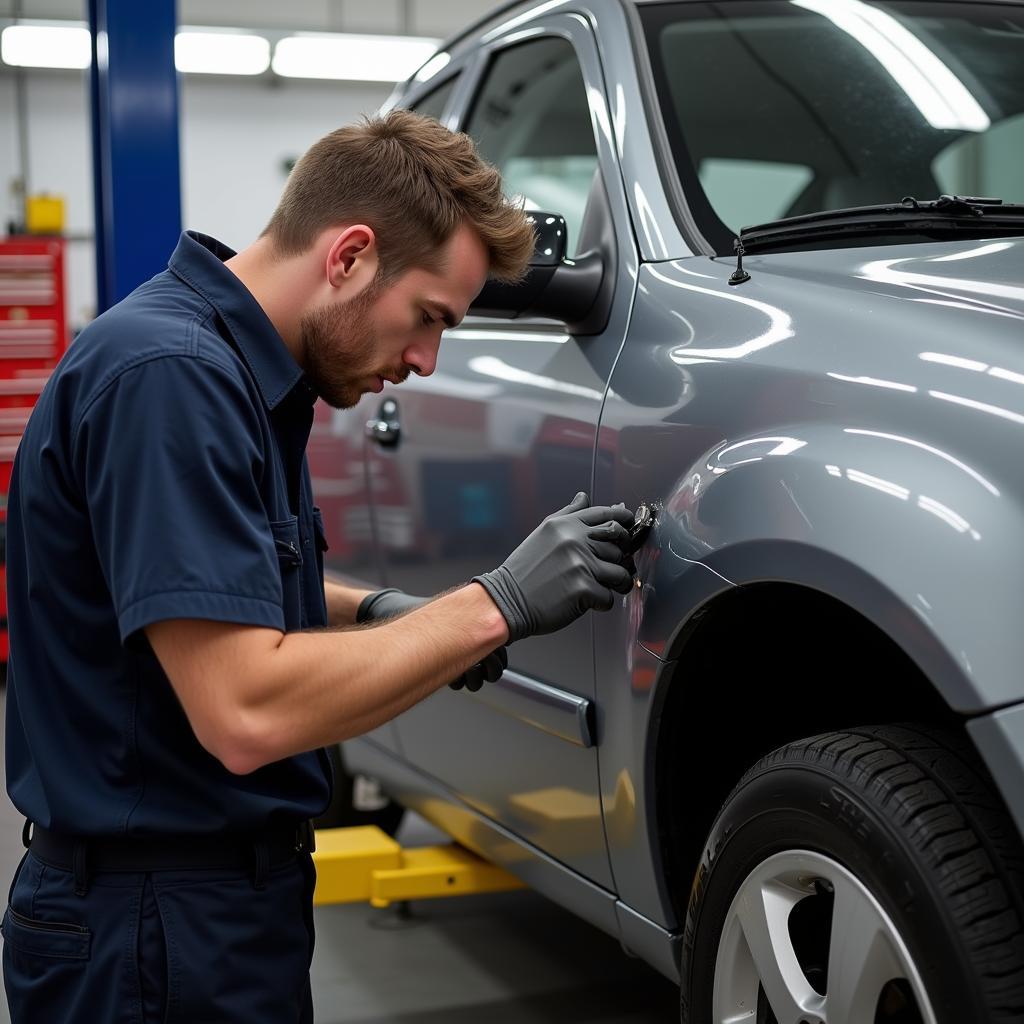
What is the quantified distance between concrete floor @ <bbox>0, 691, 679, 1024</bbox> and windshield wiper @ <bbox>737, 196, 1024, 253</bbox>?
1424 millimetres

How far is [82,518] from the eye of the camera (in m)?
1.36

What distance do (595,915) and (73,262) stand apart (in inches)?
424

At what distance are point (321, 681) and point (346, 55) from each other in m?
9.34

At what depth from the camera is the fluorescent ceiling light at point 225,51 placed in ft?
32.9

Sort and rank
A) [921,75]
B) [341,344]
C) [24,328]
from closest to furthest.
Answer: [341,344], [921,75], [24,328]

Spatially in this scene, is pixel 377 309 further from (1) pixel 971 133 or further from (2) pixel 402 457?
(1) pixel 971 133

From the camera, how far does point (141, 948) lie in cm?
141

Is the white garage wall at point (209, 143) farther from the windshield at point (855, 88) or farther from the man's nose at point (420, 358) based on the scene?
the man's nose at point (420, 358)

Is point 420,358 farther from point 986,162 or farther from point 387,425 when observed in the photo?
point 986,162

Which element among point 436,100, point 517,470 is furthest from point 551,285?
point 436,100

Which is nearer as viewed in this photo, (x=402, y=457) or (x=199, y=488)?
(x=199, y=488)

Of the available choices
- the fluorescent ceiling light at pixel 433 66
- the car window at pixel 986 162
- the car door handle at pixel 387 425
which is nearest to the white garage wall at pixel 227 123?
the fluorescent ceiling light at pixel 433 66

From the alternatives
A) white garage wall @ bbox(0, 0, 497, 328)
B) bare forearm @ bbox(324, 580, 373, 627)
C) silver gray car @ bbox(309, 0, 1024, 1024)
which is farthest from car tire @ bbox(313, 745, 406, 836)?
white garage wall @ bbox(0, 0, 497, 328)

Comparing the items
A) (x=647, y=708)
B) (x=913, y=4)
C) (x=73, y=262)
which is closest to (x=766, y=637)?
(x=647, y=708)
